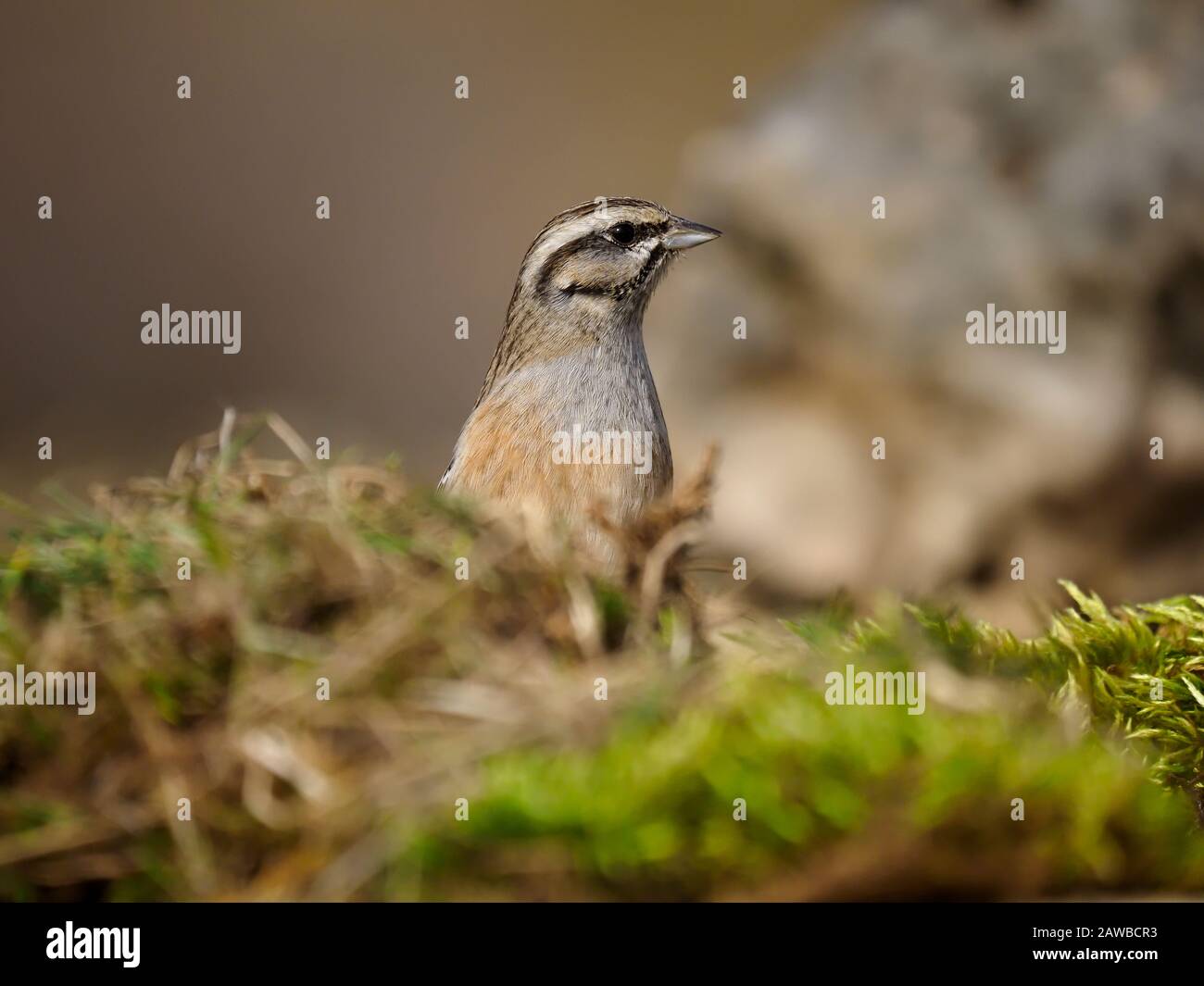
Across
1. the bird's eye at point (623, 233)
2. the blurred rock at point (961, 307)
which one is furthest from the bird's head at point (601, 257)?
the blurred rock at point (961, 307)

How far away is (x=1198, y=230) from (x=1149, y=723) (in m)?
7.32

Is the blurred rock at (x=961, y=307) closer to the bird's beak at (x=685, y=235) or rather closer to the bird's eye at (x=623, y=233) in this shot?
the bird's beak at (x=685, y=235)

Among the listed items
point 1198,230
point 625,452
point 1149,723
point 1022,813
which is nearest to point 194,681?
point 1022,813

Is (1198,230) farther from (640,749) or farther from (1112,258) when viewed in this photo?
(640,749)

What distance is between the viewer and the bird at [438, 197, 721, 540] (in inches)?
223

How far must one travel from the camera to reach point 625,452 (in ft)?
19.0

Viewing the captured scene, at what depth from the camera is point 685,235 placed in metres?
6.95

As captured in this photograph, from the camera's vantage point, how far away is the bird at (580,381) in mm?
5672

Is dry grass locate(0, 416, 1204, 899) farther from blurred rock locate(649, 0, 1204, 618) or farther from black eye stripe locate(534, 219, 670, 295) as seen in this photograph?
blurred rock locate(649, 0, 1204, 618)

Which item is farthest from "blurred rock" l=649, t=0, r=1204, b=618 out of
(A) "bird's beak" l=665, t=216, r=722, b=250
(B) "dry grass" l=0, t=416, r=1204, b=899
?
(B) "dry grass" l=0, t=416, r=1204, b=899

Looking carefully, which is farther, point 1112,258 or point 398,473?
point 1112,258

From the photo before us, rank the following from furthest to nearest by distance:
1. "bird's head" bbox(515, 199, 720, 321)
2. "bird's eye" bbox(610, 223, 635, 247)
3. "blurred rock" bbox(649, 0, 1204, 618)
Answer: "blurred rock" bbox(649, 0, 1204, 618), "bird's eye" bbox(610, 223, 635, 247), "bird's head" bbox(515, 199, 720, 321)

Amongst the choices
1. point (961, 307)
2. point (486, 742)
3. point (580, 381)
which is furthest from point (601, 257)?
point (961, 307)

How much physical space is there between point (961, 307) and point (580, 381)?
5.44 m
